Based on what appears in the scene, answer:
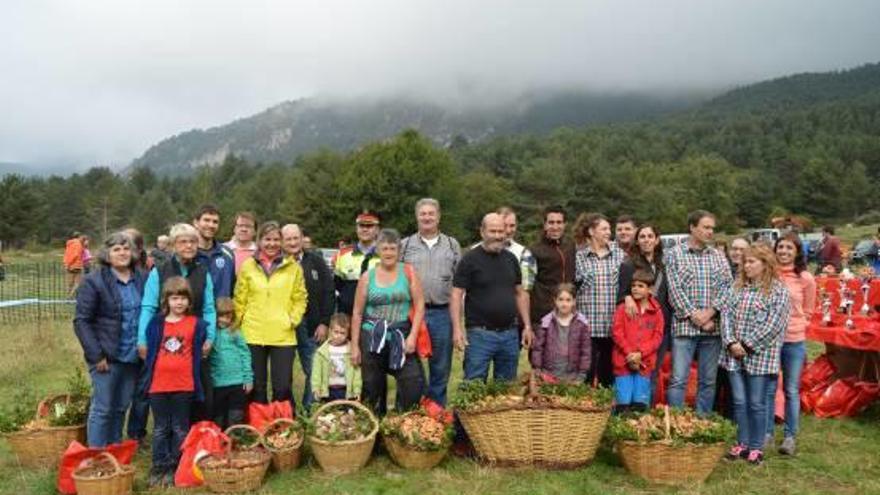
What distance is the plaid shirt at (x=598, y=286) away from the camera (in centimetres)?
614

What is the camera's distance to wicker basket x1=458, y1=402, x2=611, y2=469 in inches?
204

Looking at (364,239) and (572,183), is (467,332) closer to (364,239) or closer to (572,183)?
(364,239)

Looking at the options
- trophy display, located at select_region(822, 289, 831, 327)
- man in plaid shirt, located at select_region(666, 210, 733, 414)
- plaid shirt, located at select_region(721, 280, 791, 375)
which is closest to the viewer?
plaid shirt, located at select_region(721, 280, 791, 375)

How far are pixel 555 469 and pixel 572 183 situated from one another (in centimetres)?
6478

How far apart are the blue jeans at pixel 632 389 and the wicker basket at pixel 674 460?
0.77 meters

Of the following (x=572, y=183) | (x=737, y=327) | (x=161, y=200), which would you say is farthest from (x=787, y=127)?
(x=737, y=327)

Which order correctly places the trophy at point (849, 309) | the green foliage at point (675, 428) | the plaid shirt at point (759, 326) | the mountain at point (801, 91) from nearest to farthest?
the green foliage at point (675, 428), the plaid shirt at point (759, 326), the trophy at point (849, 309), the mountain at point (801, 91)

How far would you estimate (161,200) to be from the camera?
82.3 meters

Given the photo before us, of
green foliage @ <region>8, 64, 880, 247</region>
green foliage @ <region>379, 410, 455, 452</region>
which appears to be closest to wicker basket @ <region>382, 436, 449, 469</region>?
green foliage @ <region>379, 410, 455, 452</region>

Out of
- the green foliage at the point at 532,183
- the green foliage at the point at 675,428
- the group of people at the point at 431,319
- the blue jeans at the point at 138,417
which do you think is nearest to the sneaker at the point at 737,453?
the group of people at the point at 431,319

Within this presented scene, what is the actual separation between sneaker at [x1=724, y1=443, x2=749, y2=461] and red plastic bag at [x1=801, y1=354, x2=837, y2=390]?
224cm

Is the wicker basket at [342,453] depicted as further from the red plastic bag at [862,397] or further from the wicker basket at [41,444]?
the red plastic bag at [862,397]

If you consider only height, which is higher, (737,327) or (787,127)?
(787,127)

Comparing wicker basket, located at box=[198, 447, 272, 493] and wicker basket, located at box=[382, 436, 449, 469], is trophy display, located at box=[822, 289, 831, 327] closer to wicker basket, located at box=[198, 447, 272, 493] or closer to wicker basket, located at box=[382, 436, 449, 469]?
wicker basket, located at box=[382, 436, 449, 469]
